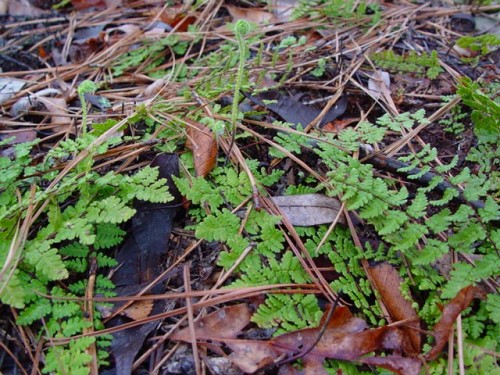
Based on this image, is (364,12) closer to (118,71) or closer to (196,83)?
(196,83)

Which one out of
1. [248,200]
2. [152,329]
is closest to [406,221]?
[248,200]

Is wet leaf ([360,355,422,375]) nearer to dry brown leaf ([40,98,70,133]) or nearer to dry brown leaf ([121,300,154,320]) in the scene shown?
dry brown leaf ([121,300,154,320])

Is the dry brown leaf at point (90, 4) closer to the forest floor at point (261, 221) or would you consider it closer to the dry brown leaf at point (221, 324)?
the forest floor at point (261, 221)

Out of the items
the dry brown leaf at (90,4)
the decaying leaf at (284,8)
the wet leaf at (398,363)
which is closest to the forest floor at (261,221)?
the wet leaf at (398,363)

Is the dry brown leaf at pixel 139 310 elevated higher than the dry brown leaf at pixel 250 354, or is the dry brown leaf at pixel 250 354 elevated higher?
the dry brown leaf at pixel 139 310

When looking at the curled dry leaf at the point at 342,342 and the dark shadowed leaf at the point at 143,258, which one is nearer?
the curled dry leaf at the point at 342,342

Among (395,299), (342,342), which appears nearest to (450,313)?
(395,299)

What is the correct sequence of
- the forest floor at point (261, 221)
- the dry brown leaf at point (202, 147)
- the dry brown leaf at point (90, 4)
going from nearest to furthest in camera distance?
the forest floor at point (261, 221) → the dry brown leaf at point (202, 147) → the dry brown leaf at point (90, 4)
